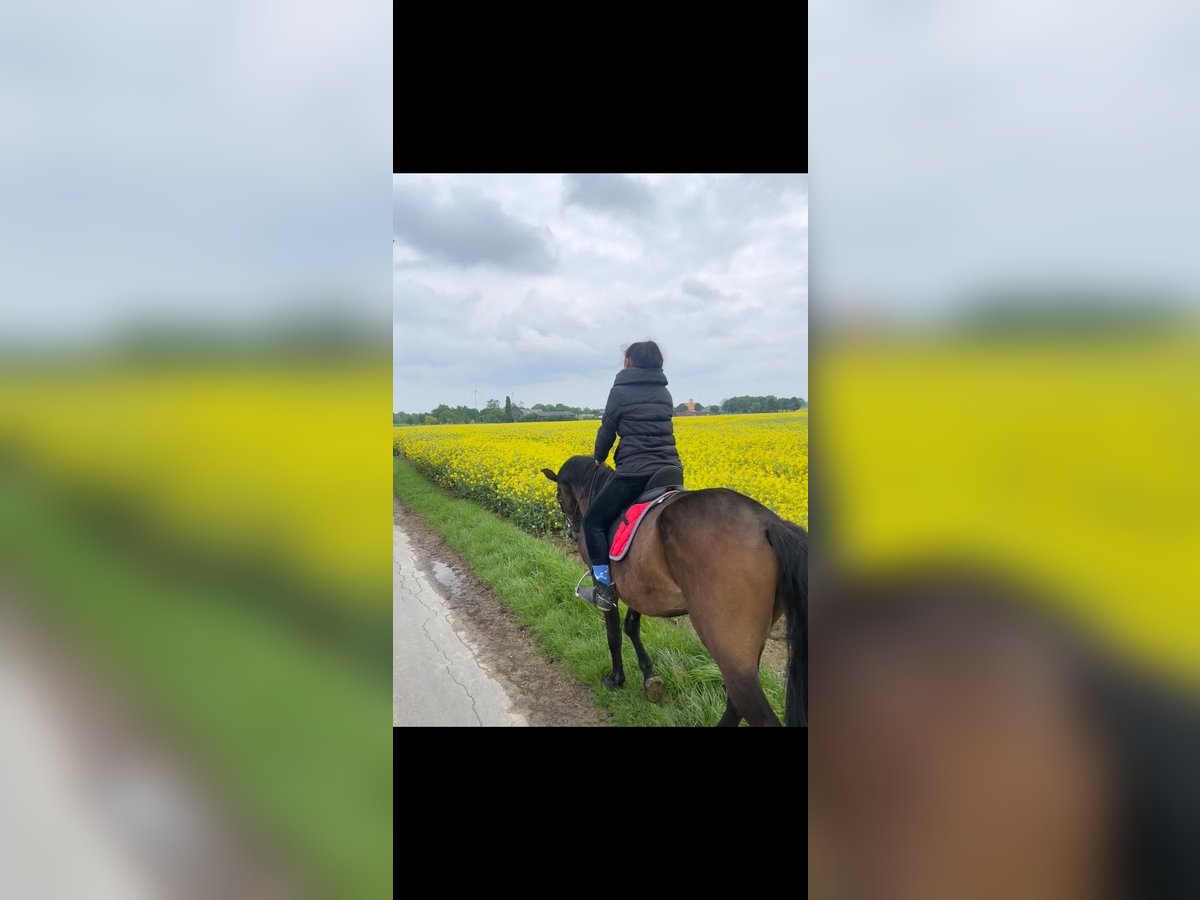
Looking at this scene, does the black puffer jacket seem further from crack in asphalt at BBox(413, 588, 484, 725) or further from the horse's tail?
crack in asphalt at BBox(413, 588, 484, 725)

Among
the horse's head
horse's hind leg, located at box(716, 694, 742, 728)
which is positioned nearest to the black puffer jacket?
the horse's head

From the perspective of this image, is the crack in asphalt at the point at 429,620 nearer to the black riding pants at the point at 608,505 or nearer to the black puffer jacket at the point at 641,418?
the black riding pants at the point at 608,505

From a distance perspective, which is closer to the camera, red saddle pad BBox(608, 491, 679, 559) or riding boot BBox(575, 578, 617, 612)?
red saddle pad BBox(608, 491, 679, 559)

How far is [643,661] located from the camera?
3504mm

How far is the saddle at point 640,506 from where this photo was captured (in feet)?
10.3

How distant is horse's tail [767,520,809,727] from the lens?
255cm

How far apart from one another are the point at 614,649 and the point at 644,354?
6.85ft
